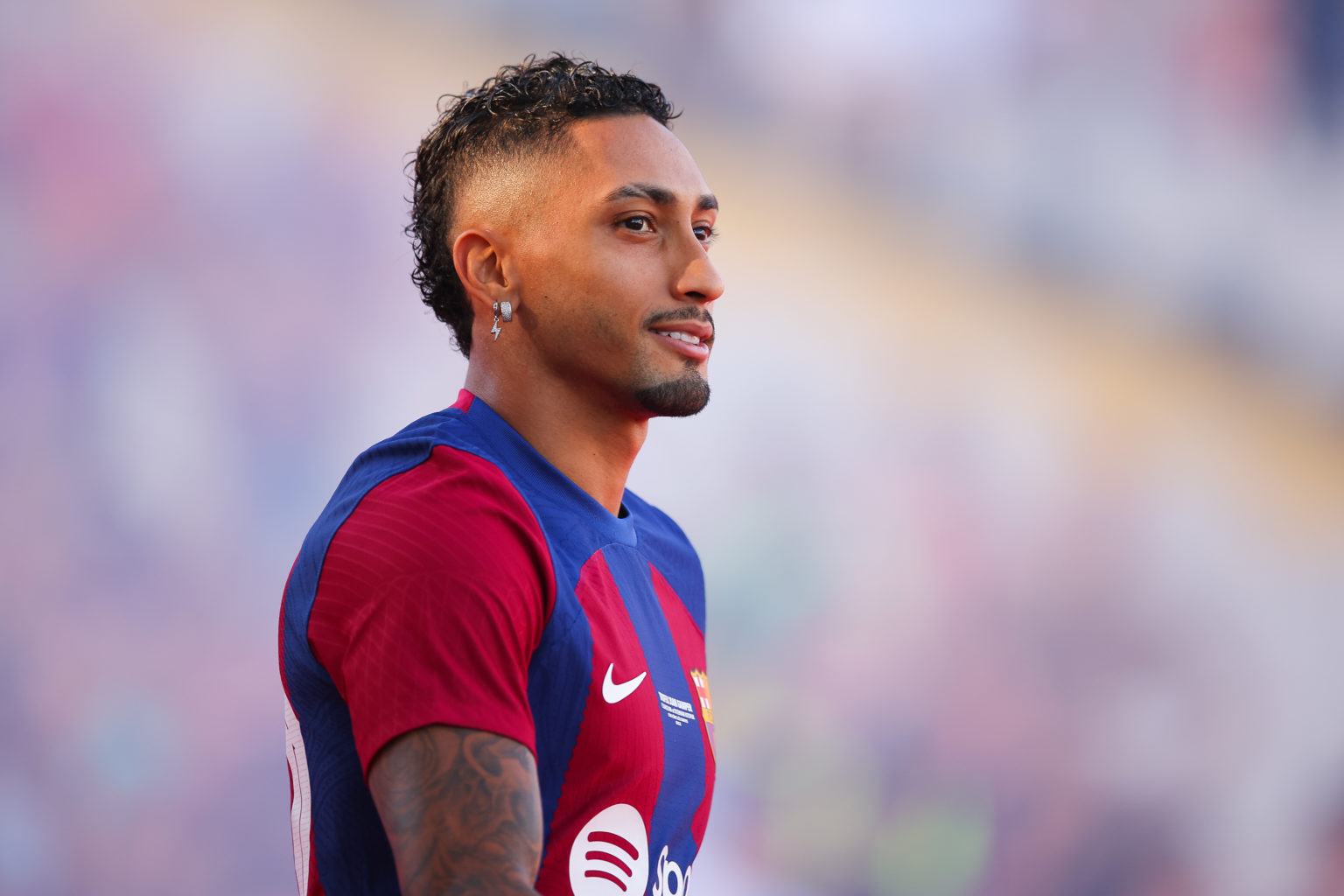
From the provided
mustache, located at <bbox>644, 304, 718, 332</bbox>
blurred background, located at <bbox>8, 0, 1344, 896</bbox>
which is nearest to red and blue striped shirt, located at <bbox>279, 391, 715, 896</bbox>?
mustache, located at <bbox>644, 304, 718, 332</bbox>

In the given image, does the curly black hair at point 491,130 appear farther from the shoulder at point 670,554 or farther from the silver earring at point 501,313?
the shoulder at point 670,554

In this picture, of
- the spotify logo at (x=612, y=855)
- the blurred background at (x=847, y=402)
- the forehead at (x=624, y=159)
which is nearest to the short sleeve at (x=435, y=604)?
the spotify logo at (x=612, y=855)

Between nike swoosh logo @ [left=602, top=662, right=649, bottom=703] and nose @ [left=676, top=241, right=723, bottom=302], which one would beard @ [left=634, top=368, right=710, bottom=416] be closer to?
nose @ [left=676, top=241, right=723, bottom=302]

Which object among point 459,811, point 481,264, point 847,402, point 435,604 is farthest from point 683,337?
point 847,402

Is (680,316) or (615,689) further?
(680,316)

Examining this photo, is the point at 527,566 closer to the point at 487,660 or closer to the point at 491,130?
the point at 487,660

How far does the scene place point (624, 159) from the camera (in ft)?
4.97

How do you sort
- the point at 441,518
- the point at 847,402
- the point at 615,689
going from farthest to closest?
the point at 847,402 → the point at 615,689 → the point at 441,518

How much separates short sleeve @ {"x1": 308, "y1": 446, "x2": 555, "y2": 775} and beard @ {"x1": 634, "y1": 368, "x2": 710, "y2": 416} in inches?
9.7

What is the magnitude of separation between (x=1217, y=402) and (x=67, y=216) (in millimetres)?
2635

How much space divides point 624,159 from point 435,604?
2.12ft

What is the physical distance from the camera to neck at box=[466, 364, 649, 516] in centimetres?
147

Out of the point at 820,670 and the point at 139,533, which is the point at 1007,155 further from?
the point at 139,533

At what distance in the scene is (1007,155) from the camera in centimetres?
318
